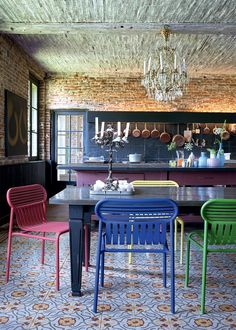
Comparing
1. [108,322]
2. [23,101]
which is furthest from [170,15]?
[108,322]

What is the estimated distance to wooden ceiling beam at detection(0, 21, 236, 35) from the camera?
5.71 m

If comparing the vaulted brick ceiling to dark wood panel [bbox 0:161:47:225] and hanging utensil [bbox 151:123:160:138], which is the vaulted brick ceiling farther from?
dark wood panel [bbox 0:161:47:225]

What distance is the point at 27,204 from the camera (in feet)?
11.8

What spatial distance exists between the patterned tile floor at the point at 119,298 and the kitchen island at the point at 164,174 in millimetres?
1823

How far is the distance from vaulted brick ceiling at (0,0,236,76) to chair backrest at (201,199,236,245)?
3.27 m

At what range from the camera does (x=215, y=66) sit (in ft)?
28.8

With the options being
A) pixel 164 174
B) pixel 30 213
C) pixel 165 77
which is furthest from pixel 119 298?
pixel 165 77

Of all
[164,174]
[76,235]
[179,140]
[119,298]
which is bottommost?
[119,298]

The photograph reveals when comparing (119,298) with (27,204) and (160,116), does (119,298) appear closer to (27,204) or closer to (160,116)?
(27,204)

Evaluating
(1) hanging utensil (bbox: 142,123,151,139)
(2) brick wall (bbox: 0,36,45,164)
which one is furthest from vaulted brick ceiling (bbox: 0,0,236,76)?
(1) hanging utensil (bbox: 142,123,151,139)

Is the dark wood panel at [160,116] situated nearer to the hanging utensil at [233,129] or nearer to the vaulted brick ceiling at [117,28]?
the hanging utensil at [233,129]

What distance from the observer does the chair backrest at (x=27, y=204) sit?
346cm

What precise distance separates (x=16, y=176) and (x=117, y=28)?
10.5 feet

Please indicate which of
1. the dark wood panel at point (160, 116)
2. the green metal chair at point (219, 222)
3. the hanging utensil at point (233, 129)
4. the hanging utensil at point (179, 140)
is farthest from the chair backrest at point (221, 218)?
the hanging utensil at point (233, 129)
